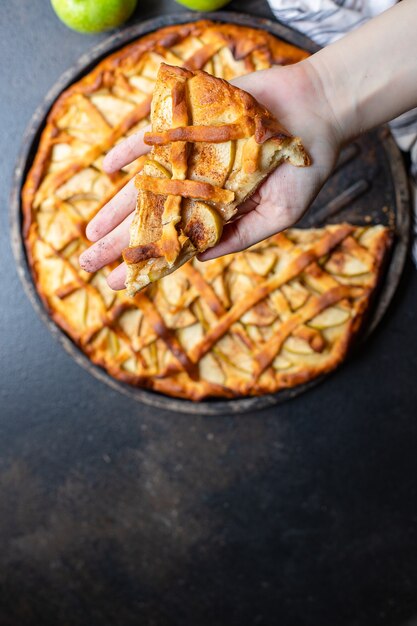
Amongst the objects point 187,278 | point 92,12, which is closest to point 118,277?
point 187,278

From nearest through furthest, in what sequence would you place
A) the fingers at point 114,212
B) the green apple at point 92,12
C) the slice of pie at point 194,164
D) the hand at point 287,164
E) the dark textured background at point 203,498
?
the slice of pie at point 194,164
the hand at point 287,164
the fingers at point 114,212
the green apple at point 92,12
the dark textured background at point 203,498

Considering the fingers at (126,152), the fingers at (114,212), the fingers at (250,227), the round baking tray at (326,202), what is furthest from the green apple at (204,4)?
the fingers at (250,227)

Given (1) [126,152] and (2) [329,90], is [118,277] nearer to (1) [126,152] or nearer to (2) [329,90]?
(1) [126,152]

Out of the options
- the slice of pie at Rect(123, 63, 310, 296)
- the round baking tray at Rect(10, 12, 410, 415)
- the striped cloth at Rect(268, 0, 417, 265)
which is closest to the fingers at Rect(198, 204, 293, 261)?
the slice of pie at Rect(123, 63, 310, 296)

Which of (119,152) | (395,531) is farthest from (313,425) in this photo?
(119,152)

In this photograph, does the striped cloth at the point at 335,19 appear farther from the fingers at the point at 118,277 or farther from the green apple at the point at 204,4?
the fingers at the point at 118,277

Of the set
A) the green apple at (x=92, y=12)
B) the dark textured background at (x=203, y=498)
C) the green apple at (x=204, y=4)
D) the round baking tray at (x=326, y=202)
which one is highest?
the green apple at (x=92, y=12)
